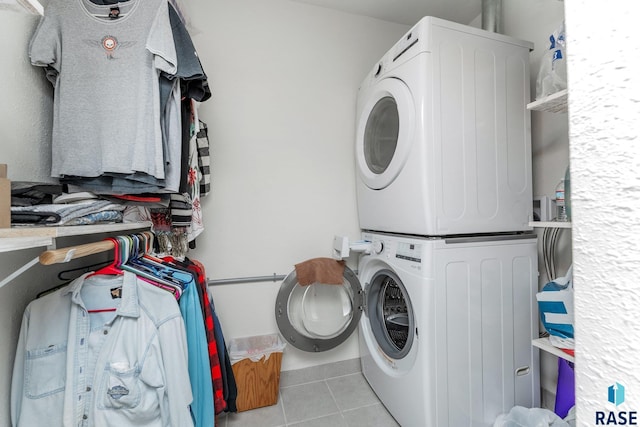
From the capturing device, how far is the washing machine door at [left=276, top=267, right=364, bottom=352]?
5.08 ft

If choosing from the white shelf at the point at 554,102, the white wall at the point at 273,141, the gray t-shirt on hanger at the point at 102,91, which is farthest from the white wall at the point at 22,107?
the white shelf at the point at 554,102

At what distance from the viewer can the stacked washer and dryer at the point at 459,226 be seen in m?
1.14

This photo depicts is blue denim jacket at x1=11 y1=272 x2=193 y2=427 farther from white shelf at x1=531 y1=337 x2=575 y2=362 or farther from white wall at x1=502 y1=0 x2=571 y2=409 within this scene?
white wall at x1=502 y1=0 x2=571 y2=409

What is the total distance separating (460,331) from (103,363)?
1352mm

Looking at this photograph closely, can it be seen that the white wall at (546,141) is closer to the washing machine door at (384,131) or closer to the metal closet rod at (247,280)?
the washing machine door at (384,131)

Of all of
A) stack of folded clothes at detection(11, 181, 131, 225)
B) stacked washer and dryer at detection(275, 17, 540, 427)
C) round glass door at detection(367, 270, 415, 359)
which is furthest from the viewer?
round glass door at detection(367, 270, 415, 359)

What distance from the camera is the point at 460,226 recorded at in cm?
119

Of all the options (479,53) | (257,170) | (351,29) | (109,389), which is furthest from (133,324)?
(351,29)

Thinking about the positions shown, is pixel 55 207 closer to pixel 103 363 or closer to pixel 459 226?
pixel 103 363

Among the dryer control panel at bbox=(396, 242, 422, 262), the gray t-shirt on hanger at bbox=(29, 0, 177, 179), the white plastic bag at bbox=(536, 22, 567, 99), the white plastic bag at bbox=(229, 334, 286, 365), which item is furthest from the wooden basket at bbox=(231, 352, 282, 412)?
the white plastic bag at bbox=(536, 22, 567, 99)

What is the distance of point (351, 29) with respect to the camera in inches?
74.5

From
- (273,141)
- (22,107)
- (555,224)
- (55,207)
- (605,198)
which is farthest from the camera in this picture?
(273,141)

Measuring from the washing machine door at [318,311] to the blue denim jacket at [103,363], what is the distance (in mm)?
684

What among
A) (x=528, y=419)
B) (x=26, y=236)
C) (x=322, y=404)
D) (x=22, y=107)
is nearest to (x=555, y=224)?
(x=528, y=419)
